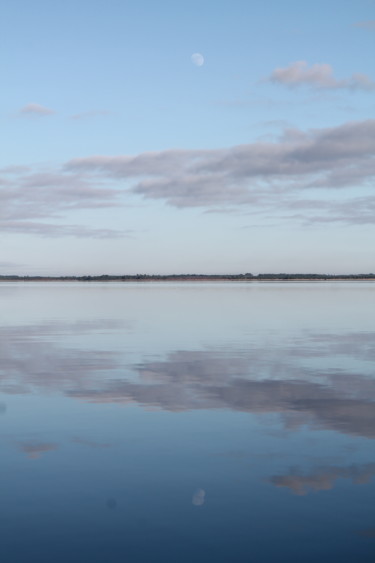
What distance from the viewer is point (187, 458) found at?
1045 centimetres

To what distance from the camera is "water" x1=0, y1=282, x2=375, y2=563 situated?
24.2 ft

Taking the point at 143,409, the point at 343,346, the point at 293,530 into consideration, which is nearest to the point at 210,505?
the point at 293,530

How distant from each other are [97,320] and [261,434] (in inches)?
1169

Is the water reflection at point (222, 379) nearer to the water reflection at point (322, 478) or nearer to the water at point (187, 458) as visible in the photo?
the water at point (187, 458)

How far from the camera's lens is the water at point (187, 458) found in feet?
24.2

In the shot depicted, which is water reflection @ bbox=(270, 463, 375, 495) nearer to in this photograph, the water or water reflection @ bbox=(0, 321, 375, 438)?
the water

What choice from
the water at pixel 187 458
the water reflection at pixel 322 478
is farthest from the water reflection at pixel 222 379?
the water reflection at pixel 322 478

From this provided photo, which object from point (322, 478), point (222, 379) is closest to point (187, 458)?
point (322, 478)

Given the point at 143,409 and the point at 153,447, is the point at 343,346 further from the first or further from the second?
the point at 153,447

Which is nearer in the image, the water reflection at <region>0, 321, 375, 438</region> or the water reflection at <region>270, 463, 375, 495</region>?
the water reflection at <region>270, 463, 375, 495</region>

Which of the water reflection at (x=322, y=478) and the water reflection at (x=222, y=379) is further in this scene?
the water reflection at (x=222, y=379)

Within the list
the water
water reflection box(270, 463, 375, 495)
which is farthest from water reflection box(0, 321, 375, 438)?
water reflection box(270, 463, 375, 495)

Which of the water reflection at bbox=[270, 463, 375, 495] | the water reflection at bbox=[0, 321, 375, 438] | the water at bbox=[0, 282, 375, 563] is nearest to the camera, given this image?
the water at bbox=[0, 282, 375, 563]

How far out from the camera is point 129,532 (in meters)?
7.62
